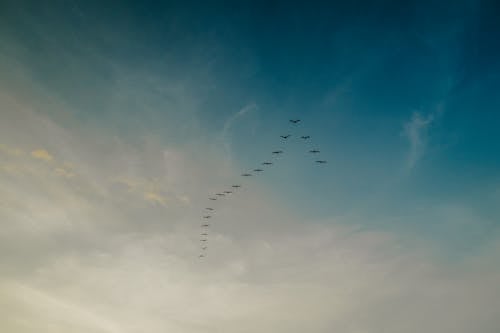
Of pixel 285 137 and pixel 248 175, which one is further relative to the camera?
pixel 248 175

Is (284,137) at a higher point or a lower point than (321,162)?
higher

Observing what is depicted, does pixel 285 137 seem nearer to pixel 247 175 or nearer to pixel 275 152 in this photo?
pixel 275 152

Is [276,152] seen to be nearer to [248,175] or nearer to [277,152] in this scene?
[277,152]

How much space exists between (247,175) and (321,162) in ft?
89.1

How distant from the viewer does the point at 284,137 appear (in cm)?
10394

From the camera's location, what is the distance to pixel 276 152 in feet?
354

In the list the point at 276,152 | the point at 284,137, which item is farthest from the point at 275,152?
the point at 284,137

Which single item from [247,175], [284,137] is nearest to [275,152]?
[284,137]

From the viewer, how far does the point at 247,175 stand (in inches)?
4395

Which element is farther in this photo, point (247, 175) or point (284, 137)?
point (247, 175)

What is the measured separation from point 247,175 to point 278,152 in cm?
1444

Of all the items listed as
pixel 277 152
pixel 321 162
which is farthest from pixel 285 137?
pixel 321 162

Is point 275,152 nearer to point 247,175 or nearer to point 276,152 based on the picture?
point 276,152

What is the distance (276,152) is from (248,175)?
13529 mm
